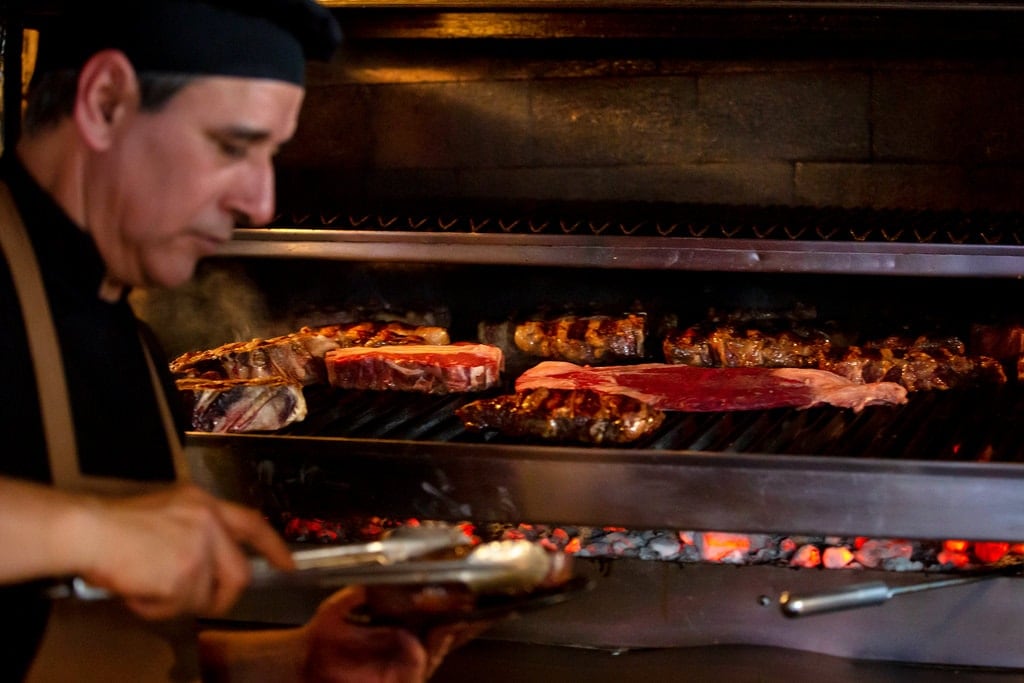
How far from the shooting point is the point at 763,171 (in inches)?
185

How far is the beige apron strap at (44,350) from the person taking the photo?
183 centimetres

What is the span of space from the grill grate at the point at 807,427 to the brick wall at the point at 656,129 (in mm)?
1253

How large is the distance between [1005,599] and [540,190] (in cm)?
271

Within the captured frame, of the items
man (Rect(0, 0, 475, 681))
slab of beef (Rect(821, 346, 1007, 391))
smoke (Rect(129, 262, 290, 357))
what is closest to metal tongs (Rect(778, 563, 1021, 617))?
man (Rect(0, 0, 475, 681))

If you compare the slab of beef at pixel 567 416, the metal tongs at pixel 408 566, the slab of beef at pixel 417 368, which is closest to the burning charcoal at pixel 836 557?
the slab of beef at pixel 567 416

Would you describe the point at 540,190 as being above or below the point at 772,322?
above

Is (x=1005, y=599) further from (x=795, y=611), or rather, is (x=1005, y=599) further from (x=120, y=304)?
(x=120, y=304)

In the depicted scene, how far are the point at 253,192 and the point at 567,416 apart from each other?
1.76 m

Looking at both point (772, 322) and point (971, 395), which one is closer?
point (971, 395)

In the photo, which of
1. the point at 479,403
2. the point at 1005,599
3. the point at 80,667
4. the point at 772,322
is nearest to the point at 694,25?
the point at 772,322

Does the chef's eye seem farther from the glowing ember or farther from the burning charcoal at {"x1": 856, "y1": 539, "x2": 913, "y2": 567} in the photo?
the burning charcoal at {"x1": 856, "y1": 539, "x2": 913, "y2": 567}

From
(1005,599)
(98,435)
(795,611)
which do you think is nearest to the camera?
(98,435)

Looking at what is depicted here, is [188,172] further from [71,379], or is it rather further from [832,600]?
[832,600]

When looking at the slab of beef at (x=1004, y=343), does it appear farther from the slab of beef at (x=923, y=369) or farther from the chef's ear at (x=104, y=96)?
the chef's ear at (x=104, y=96)
